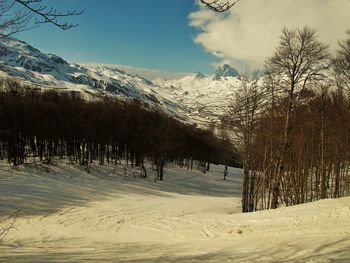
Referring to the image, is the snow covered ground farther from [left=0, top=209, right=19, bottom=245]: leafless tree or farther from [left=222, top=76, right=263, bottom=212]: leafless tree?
[left=222, top=76, right=263, bottom=212]: leafless tree

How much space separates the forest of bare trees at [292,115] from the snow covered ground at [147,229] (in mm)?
4335

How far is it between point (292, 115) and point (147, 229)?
945 centimetres

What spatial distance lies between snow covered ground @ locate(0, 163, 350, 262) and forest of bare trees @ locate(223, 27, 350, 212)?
171 inches

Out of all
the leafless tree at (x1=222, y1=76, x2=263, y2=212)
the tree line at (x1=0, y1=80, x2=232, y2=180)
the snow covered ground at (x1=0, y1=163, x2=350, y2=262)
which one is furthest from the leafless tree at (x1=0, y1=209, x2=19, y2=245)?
the tree line at (x1=0, y1=80, x2=232, y2=180)

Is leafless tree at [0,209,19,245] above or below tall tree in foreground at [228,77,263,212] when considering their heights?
below

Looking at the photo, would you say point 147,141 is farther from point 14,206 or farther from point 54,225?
point 54,225

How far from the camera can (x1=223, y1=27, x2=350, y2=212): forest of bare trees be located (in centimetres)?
1839

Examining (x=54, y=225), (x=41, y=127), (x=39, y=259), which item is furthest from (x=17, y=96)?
(x=39, y=259)

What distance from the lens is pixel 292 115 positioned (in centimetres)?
2023

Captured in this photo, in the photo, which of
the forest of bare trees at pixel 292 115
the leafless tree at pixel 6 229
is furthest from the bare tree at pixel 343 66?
the leafless tree at pixel 6 229

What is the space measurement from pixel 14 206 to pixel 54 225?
5.57 metres

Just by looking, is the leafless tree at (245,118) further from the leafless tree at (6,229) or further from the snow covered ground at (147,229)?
the leafless tree at (6,229)

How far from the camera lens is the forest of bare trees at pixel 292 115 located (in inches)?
724

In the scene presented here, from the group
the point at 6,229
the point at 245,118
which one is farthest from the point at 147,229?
the point at 245,118
